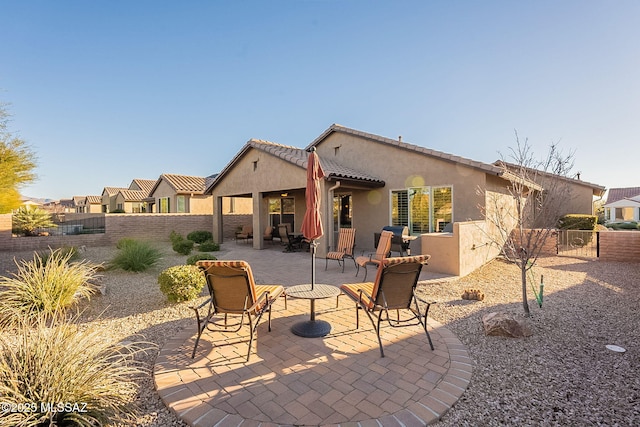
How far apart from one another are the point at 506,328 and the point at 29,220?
20.6m

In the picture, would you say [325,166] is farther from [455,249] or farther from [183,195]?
[183,195]

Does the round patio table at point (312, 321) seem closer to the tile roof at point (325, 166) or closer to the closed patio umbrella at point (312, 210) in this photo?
the closed patio umbrella at point (312, 210)

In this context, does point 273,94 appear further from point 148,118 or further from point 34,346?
point 34,346

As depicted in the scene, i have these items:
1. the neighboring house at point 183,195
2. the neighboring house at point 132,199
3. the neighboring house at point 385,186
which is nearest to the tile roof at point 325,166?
the neighboring house at point 385,186

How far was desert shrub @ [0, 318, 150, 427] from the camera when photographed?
7.30ft

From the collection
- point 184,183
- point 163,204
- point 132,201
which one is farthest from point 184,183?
point 132,201

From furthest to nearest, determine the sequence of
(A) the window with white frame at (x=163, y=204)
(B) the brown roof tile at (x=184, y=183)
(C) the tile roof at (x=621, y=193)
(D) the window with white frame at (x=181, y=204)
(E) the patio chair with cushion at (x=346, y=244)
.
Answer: (C) the tile roof at (x=621, y=193)
(A) the window with white frame at (x=163, y=204)
(D) the window with white frame at (x=181, y=204)
(B) the brown roof tile at (x=184, y=183)
(E) the patio chair with cushion at (x=346, y=244)

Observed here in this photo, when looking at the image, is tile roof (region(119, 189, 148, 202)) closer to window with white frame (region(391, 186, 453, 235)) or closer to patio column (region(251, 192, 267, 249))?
patio column (region(251, 192, 267, 249))

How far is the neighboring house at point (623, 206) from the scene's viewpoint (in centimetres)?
3334

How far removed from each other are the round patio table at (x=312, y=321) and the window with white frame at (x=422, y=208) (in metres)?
8.05

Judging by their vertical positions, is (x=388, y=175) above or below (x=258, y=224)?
above

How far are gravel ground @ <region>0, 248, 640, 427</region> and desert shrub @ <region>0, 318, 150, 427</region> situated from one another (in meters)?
0.34

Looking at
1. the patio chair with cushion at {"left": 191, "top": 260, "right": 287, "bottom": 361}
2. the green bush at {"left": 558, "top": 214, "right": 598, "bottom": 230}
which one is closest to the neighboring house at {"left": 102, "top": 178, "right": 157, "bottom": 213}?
the patio chair with cushion at {"left": 191, "top": 260, "right": 287, "bottom": 361}

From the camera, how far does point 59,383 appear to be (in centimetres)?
239
